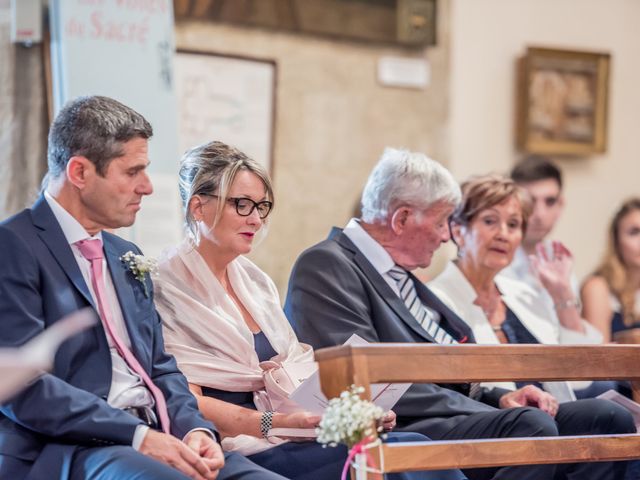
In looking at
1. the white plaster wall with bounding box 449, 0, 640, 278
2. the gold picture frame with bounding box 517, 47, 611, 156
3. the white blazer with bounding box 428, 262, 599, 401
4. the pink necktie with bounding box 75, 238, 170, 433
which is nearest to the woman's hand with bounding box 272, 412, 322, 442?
the pink necktie with bounding box 75, 238, 170, 433

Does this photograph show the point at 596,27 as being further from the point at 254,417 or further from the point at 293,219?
the point at 254,417

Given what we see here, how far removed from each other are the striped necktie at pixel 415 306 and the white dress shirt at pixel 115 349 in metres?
1.19

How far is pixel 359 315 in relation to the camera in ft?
11.7

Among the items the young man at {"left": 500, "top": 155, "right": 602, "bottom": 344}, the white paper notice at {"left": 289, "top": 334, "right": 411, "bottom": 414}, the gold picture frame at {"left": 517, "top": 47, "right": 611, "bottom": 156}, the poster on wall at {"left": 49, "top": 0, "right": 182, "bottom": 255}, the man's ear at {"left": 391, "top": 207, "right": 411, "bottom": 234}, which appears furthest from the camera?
the gold picture frame at {"left": 517, "top": 47, "right": 611, "bottom": 156}

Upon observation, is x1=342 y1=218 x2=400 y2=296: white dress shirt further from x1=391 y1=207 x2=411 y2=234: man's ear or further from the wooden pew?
the wooden pew

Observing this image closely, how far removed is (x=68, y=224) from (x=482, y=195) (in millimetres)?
2037

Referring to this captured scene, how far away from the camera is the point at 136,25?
480 cm

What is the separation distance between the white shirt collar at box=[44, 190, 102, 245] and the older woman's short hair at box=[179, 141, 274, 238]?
466 mm

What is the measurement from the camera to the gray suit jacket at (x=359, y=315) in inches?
139

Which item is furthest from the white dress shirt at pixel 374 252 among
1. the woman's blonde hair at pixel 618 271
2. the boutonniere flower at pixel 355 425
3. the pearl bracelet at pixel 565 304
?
the woman's blonde hair at pixel 618 271

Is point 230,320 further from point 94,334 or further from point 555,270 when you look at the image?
point 555,270

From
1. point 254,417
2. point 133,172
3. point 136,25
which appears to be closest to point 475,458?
point 254,417

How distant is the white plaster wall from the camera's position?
658cm

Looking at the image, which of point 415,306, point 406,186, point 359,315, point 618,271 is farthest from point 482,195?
point 618,271
